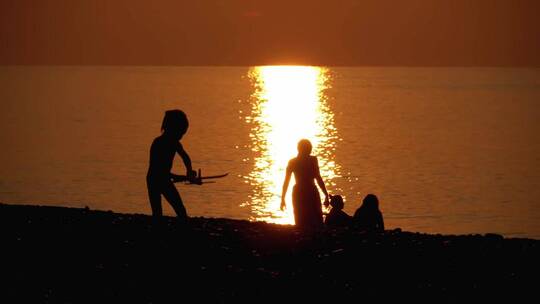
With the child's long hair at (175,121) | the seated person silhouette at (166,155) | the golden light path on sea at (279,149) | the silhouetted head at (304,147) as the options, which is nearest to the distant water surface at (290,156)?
the golden light path on sea at (279,149)

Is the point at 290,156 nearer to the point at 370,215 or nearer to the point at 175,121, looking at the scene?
the point at 370,215

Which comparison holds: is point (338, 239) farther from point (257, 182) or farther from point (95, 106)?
point (95, 106)

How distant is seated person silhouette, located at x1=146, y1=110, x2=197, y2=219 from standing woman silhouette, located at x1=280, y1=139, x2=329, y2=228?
5.92 feet

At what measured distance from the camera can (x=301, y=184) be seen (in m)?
A: 15.1

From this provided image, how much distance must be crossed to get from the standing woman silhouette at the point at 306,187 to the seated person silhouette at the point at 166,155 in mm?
1804

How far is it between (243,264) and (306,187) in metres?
3.66

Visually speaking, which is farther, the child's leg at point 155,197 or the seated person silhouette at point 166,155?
the child's leg at point 155,197

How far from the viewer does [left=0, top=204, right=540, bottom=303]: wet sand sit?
10.3 metres

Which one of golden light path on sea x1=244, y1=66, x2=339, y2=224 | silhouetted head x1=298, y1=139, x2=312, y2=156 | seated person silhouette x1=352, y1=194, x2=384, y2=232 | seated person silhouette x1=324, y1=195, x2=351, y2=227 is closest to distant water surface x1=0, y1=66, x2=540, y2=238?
golden light path on sea x1=244, y1=66, x2=339, y2=224

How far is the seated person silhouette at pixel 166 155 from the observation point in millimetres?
13438

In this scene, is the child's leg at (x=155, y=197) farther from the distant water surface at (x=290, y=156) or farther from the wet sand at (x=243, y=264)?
the distant water surface at (x=290, y=156)

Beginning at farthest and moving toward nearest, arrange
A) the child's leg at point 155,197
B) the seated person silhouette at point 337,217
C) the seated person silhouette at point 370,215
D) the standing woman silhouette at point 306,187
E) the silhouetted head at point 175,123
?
1. the seated person silhouette at point 337,217
2. the seated person silhouette at point 370,215
3. the standing woman silhouette at point 306,187
4. the child's leg at point 155,197
5. the silhouetted head at point 175,123

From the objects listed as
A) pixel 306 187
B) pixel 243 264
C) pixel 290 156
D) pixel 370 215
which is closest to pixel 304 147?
pixel 306 187

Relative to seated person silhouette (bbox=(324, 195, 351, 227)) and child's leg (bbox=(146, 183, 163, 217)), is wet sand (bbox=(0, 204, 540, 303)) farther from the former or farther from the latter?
seated person silhouette (bbox=(324, 195, 351, 227))
